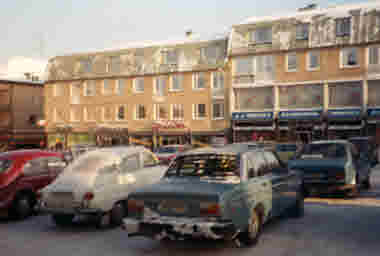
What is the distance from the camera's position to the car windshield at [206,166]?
7.50 meters

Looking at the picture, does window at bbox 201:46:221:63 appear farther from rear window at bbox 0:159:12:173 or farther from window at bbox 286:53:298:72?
rear window at bbox 0:159:12:173

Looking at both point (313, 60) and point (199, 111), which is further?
point (199, 111)

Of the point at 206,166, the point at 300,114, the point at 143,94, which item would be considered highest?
the point at 143,94

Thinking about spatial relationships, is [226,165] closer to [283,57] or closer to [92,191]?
[92,191]

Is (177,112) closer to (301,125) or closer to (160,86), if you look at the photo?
(160,86)

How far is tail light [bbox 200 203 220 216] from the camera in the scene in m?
6.43

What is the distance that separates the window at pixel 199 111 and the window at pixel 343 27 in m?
13.0

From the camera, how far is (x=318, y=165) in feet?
41.5

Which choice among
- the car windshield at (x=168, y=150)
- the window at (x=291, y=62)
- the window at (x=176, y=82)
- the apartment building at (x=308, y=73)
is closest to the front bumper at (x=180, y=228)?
the car windshield at (x=168, y=150)

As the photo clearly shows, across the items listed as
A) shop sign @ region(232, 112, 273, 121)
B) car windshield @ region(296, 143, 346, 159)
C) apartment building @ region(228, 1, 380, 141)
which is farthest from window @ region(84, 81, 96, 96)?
car windshield @ region(296, 143, 346, 159)

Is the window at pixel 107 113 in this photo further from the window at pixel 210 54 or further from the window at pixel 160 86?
the window at pixel 210 54

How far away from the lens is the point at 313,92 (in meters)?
37.2

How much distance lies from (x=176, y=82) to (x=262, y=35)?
904cm

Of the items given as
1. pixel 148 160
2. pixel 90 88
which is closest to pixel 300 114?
pixel 90 88
